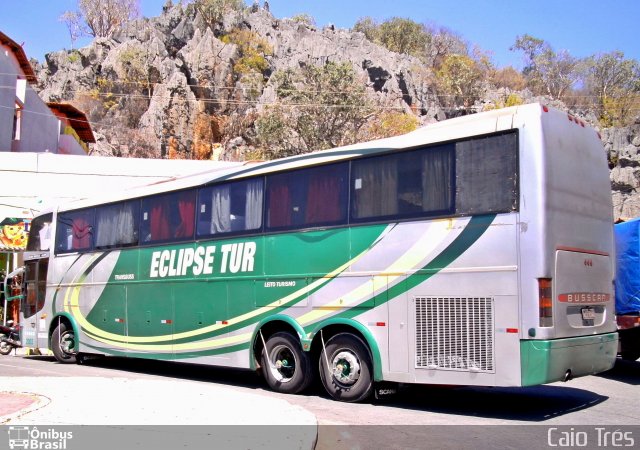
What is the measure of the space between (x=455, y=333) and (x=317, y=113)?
131 ft

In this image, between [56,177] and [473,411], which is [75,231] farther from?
[56,177]

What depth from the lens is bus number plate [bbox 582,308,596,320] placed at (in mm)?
8273

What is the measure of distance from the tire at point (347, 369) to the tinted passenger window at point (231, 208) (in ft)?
8.23

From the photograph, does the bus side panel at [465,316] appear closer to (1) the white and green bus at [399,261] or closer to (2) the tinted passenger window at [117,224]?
(1) the white and green bus at [399,261]

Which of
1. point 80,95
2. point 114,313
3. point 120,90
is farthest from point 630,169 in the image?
point 80,95

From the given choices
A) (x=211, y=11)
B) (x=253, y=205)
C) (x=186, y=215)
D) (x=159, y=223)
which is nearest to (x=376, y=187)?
(x=253, y=205)

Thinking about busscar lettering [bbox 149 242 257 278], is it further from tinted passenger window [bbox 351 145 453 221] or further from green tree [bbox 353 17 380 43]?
green tree [bbox 353 17 380 43]

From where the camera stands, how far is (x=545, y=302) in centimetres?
757

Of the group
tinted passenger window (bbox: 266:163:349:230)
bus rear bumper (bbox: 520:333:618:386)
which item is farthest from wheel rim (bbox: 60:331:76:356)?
bus rear bumper (bbox: 520:333:618:386)

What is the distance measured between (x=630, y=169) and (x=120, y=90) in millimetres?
53134

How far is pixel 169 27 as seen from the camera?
83.6 m

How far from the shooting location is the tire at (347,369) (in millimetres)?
9141

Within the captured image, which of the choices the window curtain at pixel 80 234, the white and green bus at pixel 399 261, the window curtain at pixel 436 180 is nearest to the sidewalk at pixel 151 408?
the white and green bus at pixel 399 261

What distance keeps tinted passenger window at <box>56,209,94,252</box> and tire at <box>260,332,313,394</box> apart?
6.13 m
